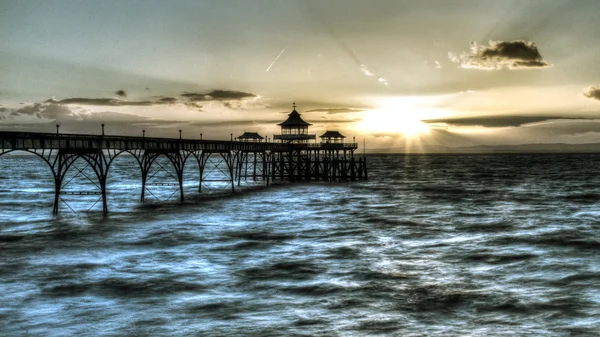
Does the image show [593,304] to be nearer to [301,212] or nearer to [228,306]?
[228,306]

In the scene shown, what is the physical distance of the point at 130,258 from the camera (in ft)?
82.5

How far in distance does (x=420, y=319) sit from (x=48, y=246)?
69.4 ft

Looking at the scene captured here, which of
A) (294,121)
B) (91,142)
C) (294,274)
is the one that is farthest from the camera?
(294,121)

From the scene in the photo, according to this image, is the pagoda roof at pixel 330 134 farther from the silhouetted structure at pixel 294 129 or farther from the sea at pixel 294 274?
the sea at pixel 294 274

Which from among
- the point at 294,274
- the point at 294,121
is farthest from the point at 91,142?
the point at 294,121

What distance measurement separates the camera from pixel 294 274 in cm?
2223

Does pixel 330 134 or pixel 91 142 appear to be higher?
pixel 330 134

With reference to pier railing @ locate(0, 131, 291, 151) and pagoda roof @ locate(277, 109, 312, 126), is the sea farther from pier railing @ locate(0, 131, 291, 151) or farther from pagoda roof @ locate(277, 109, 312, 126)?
pagoda roof @ locate(277, 109, 312, 126)

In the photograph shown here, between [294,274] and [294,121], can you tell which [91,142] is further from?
[294,121]

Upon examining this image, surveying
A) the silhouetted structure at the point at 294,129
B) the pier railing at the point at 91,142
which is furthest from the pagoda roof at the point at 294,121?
the pier railing at the point at 91,142

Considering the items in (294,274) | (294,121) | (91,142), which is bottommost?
(294,274)

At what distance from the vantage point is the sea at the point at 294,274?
16.1 metres

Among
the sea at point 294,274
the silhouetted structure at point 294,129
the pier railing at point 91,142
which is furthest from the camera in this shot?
the silhouetted structure at point 294,129

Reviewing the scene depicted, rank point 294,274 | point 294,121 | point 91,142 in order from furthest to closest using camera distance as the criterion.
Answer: point 294,121
point 91,142
point 294,274
